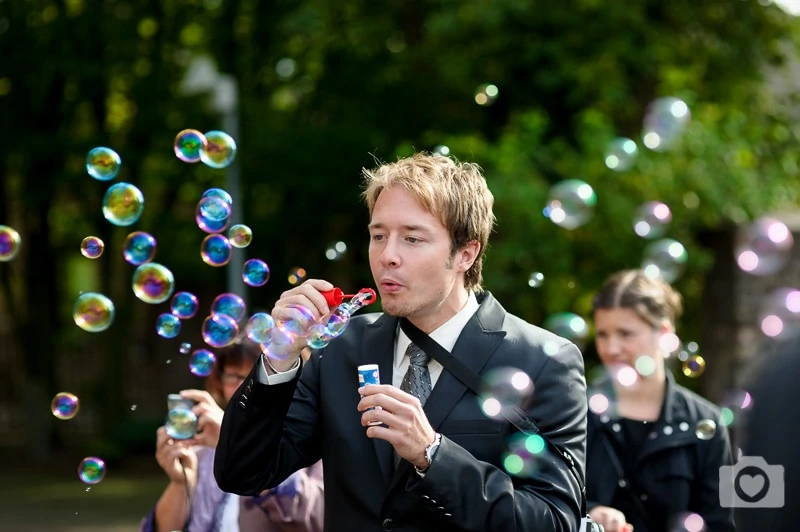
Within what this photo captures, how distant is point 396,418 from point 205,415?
138 cm

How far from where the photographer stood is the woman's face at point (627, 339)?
4.16 meters

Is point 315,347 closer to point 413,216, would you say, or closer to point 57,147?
point 413,216

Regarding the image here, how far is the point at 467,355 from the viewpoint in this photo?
296 centimetres

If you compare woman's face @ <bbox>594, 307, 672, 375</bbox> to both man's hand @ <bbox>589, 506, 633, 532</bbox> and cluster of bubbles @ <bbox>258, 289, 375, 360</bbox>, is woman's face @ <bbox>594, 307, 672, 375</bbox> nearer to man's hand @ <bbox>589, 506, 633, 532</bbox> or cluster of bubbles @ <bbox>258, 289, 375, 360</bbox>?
man's hand @ <bbox>589, 506, 633, 532</bbox>

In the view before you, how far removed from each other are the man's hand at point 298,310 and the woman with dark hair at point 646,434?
4.19ft

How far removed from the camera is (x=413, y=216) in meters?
2.94

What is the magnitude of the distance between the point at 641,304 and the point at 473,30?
25.3 feet

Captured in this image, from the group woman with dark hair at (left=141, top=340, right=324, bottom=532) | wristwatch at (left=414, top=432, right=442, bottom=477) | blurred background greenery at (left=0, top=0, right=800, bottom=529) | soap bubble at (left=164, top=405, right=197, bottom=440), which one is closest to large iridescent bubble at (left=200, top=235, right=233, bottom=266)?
woman with dark hair at (left=141, top=340, right=324, bottom=532)

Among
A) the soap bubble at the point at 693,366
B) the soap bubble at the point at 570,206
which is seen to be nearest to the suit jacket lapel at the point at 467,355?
the soap bubble at the point at 693,366

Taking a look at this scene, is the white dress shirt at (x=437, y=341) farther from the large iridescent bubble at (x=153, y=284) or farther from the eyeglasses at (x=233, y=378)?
the large iridescent bubble at (x=153, y=284)

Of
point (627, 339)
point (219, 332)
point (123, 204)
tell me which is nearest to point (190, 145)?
point (123, 204)

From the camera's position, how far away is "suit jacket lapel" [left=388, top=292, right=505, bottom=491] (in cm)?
287

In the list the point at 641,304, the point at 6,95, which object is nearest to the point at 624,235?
the point at 641,304

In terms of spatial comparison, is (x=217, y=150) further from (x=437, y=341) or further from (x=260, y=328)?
(x=437, y=341)
